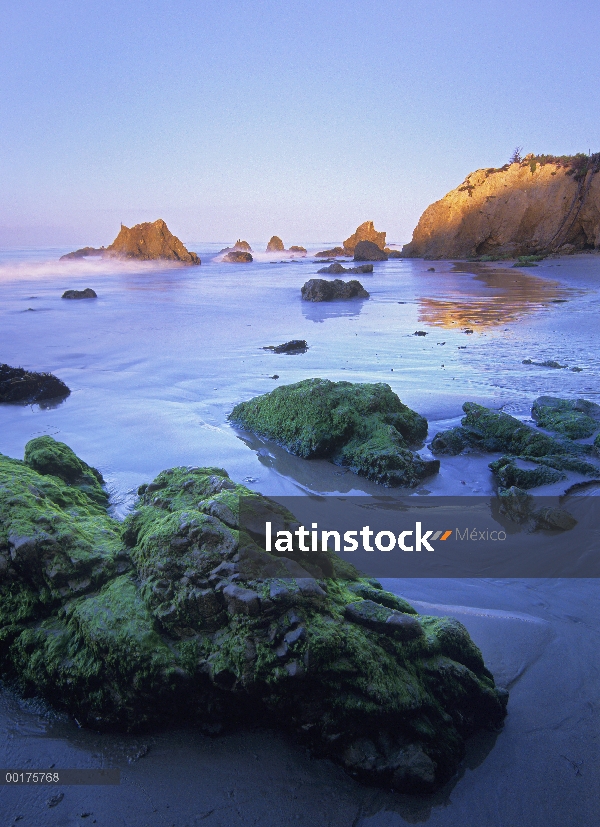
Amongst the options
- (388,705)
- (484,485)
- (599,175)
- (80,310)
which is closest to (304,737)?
(388,705)

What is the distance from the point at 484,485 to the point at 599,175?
37553 millimetres

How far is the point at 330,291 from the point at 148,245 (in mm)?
34378

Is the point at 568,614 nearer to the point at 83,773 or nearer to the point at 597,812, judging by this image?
the point at 597,812

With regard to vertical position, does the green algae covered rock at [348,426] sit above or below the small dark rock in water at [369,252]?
below

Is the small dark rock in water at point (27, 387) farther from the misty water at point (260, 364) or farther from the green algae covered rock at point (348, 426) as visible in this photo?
the green algae covered rock at point (348, 426)

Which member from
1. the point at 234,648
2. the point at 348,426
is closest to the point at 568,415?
the point at 348,426

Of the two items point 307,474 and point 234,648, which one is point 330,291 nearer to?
point 307,474

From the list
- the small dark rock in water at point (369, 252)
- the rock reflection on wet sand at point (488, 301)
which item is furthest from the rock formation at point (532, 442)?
the small dark rock in water at point (369, 252)

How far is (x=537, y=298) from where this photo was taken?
1453 cm

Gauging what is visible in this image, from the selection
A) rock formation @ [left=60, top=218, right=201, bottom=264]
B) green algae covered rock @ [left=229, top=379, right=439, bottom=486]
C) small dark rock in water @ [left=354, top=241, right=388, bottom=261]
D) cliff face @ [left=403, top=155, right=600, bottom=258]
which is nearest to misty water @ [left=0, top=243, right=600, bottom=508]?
green algae covered rock @ [left=229, top=379, right=439, bottom=486]

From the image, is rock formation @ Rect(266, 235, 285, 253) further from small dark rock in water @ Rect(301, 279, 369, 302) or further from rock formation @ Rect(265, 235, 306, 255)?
small dark rock in water @ Rect(301, 279, 369, 302)

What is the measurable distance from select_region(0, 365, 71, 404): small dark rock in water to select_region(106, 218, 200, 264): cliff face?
140ft

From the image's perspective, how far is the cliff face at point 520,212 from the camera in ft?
114

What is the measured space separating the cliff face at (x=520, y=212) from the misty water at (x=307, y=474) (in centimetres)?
2472
